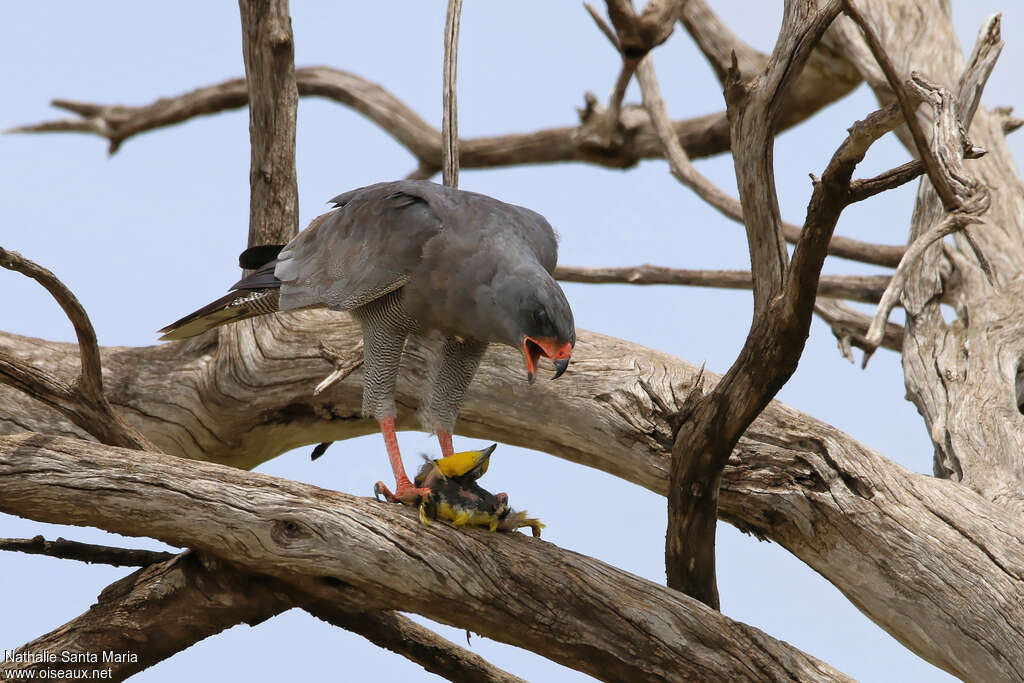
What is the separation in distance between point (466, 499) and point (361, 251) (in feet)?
3.96

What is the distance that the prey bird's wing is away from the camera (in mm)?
4586

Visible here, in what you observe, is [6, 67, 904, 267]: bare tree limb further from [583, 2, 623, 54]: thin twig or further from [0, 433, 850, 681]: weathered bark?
[0, 433, 850, 681]: weathered bark

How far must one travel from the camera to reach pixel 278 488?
408 centimetres

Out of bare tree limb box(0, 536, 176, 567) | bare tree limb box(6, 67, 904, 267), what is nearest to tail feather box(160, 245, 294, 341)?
bare tree limb box(0, 536, 176, 567)

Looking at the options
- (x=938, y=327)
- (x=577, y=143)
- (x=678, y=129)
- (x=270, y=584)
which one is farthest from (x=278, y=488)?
(x=678, y=129)

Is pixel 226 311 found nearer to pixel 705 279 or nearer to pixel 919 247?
pixel 919 247

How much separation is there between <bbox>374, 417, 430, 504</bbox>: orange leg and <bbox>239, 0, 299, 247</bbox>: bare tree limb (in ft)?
4.92

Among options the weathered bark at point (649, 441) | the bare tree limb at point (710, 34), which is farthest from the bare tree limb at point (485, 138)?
the weathered bark at point (649, 441)

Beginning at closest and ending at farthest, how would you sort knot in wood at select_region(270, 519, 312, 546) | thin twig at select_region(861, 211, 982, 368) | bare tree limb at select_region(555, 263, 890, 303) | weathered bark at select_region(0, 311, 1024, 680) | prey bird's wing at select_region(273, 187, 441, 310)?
A: 1. thin twig at select_region(861, 211, 982, 368)
2. knot in wood at select_region(270, 519, 312, 546)
3. prey bird's wing at select_region(273, 187, 441, 310)
4. weathered bark at select_region(0, 311, 1024, 680)
5. bare tree limb at select_region(555, 263, 890, 303)

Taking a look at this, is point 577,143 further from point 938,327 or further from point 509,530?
point 509,530

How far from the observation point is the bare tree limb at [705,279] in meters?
7.43

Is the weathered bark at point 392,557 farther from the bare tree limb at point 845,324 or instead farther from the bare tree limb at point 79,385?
the bare tree limb at point 845,324

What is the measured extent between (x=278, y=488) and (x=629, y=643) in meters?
1.45

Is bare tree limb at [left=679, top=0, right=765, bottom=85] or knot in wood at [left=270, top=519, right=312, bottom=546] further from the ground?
bare tree limb at [left=679, top=0, right=765, bottom=85]
